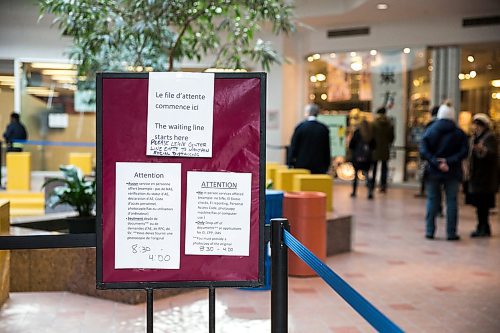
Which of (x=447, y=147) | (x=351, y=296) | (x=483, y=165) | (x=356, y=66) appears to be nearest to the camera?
(x=351, y=296)

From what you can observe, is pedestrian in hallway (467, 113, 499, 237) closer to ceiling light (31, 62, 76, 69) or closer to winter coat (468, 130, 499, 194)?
winter coat (468, 130, 499, 194)

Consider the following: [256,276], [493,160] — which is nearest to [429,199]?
[493,160]

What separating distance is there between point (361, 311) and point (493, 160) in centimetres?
751

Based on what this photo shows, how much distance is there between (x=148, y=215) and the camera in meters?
2.86

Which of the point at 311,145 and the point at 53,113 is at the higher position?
the point at 53,113

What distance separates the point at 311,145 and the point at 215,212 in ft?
24.1

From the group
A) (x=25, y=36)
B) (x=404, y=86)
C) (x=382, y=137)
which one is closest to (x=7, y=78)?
(x=25, y=36)

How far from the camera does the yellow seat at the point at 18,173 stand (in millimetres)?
15098

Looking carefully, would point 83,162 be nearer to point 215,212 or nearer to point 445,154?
point 445,154

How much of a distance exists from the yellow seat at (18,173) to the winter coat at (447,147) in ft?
30.6

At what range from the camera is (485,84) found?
17453 mm

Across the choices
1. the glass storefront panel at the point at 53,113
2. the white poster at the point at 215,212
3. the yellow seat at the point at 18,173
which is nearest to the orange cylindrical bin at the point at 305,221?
the white poster at the point at 215,212

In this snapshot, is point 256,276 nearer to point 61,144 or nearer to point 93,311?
point 93,311

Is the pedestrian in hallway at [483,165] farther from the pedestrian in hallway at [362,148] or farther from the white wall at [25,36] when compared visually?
the white wall at [25,36]
